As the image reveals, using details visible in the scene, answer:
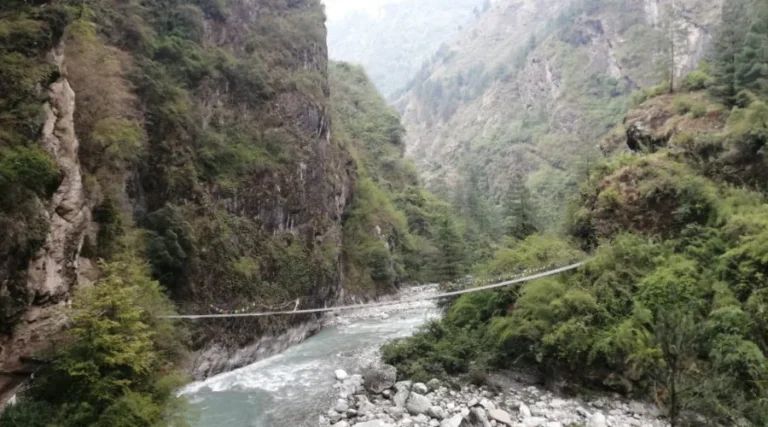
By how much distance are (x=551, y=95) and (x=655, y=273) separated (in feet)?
229

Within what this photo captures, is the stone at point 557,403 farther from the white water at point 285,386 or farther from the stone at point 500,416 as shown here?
the white water at point 285,386

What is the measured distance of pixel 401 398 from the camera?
13.3 m

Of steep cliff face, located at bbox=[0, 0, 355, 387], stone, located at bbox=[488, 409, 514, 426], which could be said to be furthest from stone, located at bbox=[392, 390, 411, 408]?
steep cliff face, located at bbox=[0, 0, 355, 387]

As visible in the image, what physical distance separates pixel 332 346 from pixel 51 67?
13.7 metres

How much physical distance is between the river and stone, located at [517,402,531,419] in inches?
194

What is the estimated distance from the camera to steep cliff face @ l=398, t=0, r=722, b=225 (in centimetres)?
6262

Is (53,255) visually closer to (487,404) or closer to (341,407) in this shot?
(341,407)

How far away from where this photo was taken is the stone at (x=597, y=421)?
36.3 feet

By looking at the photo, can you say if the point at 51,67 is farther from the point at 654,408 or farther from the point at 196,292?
the point at 654,408

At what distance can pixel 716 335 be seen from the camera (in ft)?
36.6

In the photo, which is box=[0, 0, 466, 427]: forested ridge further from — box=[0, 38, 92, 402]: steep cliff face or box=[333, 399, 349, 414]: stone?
box=[333, 399, 349, 414]: stone

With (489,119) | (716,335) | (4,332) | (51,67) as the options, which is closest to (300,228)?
(51,67)

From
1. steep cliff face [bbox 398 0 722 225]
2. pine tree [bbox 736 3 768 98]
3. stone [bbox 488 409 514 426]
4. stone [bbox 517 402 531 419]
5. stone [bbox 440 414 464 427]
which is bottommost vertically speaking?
stone [bbox 517 402 531 419]

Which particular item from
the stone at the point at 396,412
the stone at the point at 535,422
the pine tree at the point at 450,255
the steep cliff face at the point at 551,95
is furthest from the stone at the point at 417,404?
the steep cliff face at the point at 551,95
